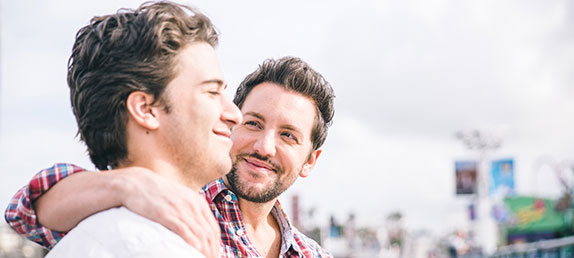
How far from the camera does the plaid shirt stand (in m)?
1.95

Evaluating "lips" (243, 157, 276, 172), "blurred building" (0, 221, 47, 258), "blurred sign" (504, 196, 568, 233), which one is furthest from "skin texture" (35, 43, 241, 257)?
"blurred sign" (504, 196, 568, 233)

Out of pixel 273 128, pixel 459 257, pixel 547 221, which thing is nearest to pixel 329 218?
pixel 547 221

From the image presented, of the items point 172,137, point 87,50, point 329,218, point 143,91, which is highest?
point 87,50

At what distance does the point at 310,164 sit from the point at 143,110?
2012 millimetres

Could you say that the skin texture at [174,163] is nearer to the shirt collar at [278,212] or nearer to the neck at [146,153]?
the neck at [146,153]

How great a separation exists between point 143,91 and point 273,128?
5.02ft

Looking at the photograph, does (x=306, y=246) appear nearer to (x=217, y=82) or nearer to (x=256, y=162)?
(x=256, y=162)

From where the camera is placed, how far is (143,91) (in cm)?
197

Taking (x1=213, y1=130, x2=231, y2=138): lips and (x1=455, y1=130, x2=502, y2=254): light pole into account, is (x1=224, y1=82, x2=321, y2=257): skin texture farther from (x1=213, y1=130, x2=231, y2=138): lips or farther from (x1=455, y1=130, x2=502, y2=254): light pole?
(x1=455, y1=130, x2=502, y2=254): light pole

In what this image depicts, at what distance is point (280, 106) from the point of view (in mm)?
3506

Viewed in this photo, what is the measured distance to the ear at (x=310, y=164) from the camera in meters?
3.79

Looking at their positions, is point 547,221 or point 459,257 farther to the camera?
point 547,221

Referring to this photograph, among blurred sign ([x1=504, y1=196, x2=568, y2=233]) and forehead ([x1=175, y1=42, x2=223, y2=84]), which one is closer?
forehead ([x1=175, y1=42, x2=223, y2=84])

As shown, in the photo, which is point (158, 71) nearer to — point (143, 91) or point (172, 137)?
point (143, 91)
